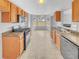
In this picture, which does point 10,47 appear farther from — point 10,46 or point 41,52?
point 41,52

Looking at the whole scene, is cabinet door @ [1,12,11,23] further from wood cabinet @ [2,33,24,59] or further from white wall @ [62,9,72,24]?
white wall @ [62,9,72,24]

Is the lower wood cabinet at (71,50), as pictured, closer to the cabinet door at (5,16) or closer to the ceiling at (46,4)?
the ceiling at (46,4)

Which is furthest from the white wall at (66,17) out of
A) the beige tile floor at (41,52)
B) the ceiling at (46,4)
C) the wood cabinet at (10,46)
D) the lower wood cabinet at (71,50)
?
the lower wood cabinet at (71,50)

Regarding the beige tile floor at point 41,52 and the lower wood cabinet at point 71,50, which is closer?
the lower wood cabinet at point 71,50

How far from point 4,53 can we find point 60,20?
17.3ft

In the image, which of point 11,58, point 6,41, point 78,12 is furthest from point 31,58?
point 78,12

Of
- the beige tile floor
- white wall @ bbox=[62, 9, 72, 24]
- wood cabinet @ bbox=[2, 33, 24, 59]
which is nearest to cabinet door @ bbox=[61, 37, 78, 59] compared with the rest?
the beige tile floor

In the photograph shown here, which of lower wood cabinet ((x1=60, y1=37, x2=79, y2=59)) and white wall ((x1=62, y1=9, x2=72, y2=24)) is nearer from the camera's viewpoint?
lower wood cabinet ((x1=60, y1=37, x2=79, y2=59))

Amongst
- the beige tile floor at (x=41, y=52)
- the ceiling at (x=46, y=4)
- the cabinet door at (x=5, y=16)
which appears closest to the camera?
the cabinet door at (x=5, y=16)

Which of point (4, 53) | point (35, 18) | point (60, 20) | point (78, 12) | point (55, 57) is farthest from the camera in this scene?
point (35, 18)

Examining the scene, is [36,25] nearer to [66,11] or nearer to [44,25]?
[44,25]

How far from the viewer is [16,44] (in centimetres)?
516

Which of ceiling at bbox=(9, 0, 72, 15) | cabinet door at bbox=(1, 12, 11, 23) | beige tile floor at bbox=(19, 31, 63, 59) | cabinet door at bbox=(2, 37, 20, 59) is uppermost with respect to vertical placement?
ceiling at bbox=(9, 0, 72, 15)

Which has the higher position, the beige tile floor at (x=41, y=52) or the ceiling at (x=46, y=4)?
the ceiling at (x=46, y=4)
